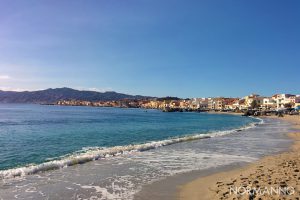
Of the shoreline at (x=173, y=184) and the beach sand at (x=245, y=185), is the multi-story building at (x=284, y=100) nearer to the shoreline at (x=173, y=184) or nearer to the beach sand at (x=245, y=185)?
the shoreline at (x=173, y=184)

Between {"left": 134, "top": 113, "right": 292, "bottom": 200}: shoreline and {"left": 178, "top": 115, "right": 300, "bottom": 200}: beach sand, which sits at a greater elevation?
{"left": 178, "top": 115, "right": 300, "bottom": 200}: beach sand

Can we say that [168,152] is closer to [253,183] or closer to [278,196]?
[253,183]

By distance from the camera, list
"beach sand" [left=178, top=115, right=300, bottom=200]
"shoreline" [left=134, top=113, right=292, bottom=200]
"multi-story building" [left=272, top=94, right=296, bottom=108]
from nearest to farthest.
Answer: "beach sand" [left=178, top=115, right=300, bottom=200] → "shoreline" [left=134, top=113, right=292, bottom=200] → "multi-story building" [left=272, top=94, right=296, bottom=108]

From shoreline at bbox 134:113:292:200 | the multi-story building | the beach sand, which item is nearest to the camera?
the beach sand

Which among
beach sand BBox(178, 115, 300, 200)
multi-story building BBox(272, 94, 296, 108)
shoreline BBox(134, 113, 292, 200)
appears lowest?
shoreline BBox(134, 113, 292, 200)

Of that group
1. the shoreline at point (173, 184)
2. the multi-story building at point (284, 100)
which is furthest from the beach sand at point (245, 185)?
the multi-story building at point (284, 100)

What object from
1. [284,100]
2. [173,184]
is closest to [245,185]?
[173,184]

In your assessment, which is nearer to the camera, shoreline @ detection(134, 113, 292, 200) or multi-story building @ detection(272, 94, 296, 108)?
shoreline @ detection(134, 113, 292, 200)

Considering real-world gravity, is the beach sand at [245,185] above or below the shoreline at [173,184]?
above

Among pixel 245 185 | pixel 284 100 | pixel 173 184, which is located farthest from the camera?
pixel 284 100

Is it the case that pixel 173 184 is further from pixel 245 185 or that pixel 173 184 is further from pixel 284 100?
pixel 284 100

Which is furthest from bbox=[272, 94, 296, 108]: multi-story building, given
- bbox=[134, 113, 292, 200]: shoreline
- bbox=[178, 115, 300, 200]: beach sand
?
bbox=[178, 115, 300, 200]: beach sand

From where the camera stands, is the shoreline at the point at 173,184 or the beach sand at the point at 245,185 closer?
the beach sand at the point at 245,185

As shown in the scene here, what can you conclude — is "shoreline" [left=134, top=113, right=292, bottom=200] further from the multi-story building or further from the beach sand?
the multi-story building
